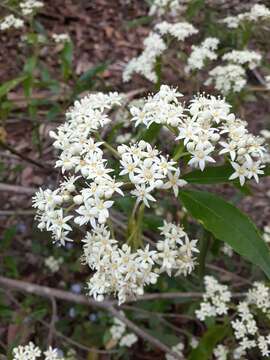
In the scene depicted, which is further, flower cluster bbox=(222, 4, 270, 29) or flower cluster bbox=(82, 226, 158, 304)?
flower cluster bbox=(222, 4, 270, 29)

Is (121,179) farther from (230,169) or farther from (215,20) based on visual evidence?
(215,20)

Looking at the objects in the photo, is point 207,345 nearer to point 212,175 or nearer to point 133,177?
point 212,175

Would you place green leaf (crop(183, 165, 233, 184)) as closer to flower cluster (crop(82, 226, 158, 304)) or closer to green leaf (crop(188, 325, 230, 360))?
flower cluster (crop(82, 226, 158, 304))

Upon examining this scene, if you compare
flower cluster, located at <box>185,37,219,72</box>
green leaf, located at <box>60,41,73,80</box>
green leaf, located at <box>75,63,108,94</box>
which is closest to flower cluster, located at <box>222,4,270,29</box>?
flower cluster, located at <box>185,37,219,72</box>

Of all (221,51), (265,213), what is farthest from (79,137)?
(265,213)

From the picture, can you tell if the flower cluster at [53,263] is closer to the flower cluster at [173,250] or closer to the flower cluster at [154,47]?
the flower cluster at [154,47]

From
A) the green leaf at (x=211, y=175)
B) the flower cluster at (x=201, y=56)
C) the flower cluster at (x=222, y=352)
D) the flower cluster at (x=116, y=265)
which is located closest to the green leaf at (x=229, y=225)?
the green leaf at (x=211, y=175)
